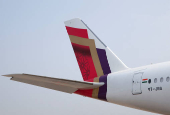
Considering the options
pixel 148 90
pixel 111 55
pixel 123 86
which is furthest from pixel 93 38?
pixel 148 90

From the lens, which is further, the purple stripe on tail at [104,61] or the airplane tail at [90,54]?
the airplane tail at [90,54]

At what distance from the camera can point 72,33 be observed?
18625 millimetres

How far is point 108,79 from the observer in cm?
1529

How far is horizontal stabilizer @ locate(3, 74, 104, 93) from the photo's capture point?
41.0 ft

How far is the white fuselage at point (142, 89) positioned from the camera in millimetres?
12180

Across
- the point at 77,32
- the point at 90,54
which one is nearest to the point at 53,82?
the point at 90,54

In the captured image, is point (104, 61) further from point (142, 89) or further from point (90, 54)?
point (142, 89)

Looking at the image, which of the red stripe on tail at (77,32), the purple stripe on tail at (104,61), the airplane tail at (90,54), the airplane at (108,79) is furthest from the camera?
the red stripe on tail at (77,32)

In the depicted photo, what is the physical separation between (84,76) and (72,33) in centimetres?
311

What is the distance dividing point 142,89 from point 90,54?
5335 millimetres

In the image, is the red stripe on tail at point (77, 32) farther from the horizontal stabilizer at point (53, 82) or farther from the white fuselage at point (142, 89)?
the horizontal stabilizer at point (53, 82)

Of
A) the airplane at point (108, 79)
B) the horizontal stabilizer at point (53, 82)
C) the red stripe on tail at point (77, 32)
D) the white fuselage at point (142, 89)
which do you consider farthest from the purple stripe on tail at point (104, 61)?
the horizontal stabilizer at point (53, 82)

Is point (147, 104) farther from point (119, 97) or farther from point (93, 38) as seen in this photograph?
point (93, 38)

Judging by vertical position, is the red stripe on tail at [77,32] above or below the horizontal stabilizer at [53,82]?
above
